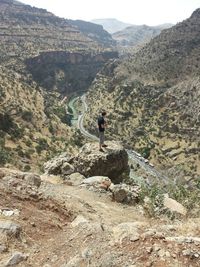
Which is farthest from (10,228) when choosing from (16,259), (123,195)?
(123,195)

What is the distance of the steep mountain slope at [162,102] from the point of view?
119 m

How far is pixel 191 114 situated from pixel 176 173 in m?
30.2

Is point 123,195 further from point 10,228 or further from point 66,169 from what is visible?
point 10,228

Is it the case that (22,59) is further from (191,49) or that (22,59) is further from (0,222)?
(0,222)

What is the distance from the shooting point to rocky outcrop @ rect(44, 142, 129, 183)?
2877 cm

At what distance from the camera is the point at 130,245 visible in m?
11.7

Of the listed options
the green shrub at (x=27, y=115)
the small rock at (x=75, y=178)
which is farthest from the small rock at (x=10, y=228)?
the green shrub at (x=27, y=115)

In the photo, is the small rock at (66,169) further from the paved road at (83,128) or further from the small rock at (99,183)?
the paved road at (83,128)

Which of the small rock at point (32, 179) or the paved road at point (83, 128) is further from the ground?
the small rock at point (32, 179)

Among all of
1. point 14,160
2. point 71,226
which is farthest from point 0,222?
point 14,160

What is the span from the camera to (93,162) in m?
28.7

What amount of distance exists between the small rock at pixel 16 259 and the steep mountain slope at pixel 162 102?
9058 cm

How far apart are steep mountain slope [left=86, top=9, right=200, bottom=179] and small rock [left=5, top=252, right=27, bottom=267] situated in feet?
297

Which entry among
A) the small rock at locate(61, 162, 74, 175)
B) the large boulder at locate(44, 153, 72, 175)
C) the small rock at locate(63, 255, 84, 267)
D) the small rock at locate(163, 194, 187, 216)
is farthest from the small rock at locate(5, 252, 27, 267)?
the large boulder at locate(44, 153, 72, 175)
